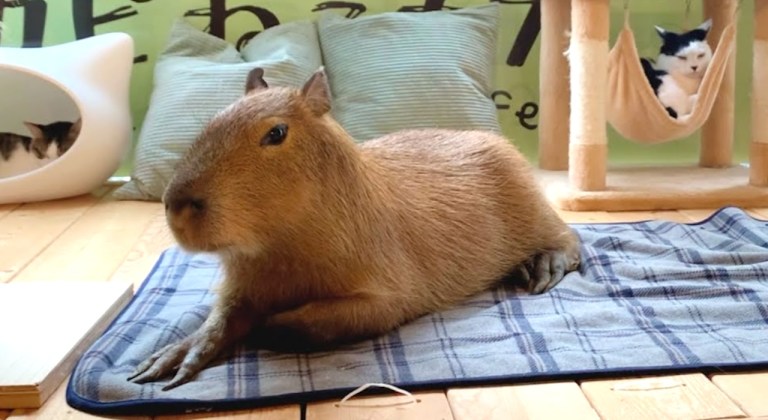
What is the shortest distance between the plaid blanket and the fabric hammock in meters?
0.88

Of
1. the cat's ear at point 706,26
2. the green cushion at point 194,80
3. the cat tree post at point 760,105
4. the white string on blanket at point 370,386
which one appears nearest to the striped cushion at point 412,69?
the green cushion at point 194,80

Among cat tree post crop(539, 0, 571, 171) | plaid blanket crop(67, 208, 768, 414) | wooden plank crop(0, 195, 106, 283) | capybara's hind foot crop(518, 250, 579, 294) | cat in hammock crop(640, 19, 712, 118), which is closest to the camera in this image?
plaid blanket crop(67, 208, 768, 414)

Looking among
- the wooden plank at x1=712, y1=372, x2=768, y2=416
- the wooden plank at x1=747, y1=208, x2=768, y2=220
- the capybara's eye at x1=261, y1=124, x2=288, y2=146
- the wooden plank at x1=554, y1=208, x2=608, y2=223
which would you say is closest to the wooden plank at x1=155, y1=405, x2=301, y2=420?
the capybara's eye at x1=261, y1=124, x2=288, y2=146

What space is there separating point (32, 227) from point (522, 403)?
2.04m

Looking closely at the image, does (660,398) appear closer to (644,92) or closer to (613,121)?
(644,92)

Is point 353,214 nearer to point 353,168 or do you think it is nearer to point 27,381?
point 353,168

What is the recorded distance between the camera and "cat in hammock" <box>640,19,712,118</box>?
10.2 feet

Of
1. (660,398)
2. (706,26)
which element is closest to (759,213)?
(706,26)

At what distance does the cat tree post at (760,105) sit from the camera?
2975 mm

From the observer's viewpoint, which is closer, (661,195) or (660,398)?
(660,398)

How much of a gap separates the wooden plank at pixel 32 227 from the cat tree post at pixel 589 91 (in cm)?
172

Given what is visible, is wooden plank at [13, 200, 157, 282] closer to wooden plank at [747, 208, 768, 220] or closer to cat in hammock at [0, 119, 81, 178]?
cat in hammock at [0, 119, 81, 178]

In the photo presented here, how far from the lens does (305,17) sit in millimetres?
3762

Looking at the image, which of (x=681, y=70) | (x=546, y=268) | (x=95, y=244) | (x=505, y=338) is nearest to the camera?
(x=505, y=338)
